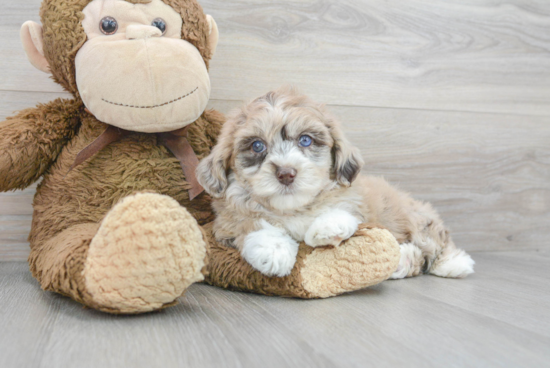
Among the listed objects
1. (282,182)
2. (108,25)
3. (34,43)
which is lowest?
(282,182)

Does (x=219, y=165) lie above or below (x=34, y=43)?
below

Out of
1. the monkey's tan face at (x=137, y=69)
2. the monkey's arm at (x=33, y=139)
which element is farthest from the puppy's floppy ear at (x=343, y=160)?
the monkey's arm at (x=33, y=139)

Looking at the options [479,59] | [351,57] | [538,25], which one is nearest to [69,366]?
[351,57]

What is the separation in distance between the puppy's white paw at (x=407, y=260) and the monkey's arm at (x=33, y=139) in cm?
134

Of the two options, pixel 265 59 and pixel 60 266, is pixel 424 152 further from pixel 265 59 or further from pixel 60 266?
pixel 60 266

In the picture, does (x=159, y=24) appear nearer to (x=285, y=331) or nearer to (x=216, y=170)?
(x=216, y=170)

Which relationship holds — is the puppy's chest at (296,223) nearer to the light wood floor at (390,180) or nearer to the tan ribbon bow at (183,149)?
the light wood floor at (390,180)

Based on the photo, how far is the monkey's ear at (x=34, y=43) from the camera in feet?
5.00

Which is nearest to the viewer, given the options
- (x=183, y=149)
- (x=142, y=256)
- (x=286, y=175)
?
(x=142, y=256)

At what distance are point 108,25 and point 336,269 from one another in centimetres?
108

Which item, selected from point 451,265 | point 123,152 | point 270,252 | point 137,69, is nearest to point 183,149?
point 123,152

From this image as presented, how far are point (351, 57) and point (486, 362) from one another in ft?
5.39

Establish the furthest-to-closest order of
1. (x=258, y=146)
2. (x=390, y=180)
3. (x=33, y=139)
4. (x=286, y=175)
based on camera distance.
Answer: (x=390, y=180) → (x=33, y=139) → (x=258, y=146) → (x=286, y=175)

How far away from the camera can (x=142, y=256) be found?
1083 millimetres
